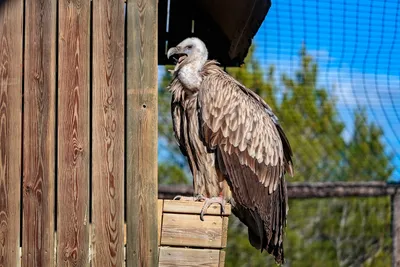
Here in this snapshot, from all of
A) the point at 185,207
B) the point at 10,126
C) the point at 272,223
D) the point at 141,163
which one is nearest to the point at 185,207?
the point at 185,207

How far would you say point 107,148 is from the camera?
4.13m

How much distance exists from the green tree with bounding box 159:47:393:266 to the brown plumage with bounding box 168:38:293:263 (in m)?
8.10

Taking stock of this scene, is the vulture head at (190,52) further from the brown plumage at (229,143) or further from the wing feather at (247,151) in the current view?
the wing feather at (247,151)

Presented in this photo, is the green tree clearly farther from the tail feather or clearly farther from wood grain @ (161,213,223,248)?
wood grain @ (161,213,223,248)

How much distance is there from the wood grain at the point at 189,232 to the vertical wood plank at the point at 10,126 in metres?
0.73

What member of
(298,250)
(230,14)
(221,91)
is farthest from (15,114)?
(298,250)

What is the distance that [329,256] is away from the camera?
16.2 meters

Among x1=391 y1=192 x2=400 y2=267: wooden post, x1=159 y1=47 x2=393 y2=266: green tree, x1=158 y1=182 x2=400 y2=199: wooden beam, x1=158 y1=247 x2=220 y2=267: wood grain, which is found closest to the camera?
x1=158 y1=247 x2=220 y2=267: wood grain

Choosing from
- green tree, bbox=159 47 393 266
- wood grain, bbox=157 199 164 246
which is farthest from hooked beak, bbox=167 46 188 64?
green tree, bbox=159 47 393 266

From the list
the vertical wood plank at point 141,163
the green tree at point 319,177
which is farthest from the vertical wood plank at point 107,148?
the green tree at point 319,177

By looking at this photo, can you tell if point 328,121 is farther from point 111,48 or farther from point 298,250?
point 111,48

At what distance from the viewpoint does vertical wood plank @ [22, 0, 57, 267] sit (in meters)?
4.08

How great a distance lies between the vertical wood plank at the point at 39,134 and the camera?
13.4ft

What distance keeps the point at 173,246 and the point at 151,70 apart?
2.85 feet
